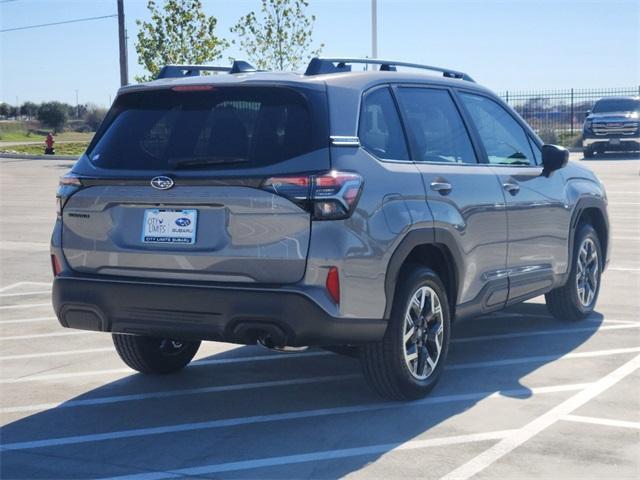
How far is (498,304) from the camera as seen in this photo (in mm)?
7125

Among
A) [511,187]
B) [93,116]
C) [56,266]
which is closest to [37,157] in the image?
[93,116]

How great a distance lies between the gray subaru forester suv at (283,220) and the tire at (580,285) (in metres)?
1.74

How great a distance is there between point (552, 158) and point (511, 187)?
0.69 meters

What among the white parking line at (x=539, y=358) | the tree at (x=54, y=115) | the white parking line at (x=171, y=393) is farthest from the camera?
the tree at (x=54, y=115)

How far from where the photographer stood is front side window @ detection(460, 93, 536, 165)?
23.7ft

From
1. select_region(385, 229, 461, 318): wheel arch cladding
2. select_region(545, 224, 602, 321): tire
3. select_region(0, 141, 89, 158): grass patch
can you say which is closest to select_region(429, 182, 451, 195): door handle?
select_region(385, 229, 461, 318): wheel arch cladding

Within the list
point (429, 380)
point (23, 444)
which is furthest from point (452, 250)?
point (23, 444)

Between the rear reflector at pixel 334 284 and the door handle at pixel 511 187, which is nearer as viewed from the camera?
the rear reflector at pixel 334 284

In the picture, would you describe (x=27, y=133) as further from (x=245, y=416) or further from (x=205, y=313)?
(x=205, y=313)

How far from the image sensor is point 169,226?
5727 mm

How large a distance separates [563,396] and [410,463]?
1.54 meters

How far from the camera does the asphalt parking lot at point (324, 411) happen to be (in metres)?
5.09

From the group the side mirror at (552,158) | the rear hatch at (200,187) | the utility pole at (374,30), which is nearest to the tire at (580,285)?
the side mirror at (552,158)

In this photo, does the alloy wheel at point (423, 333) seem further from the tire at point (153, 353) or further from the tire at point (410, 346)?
the tire at point (153, 353)
